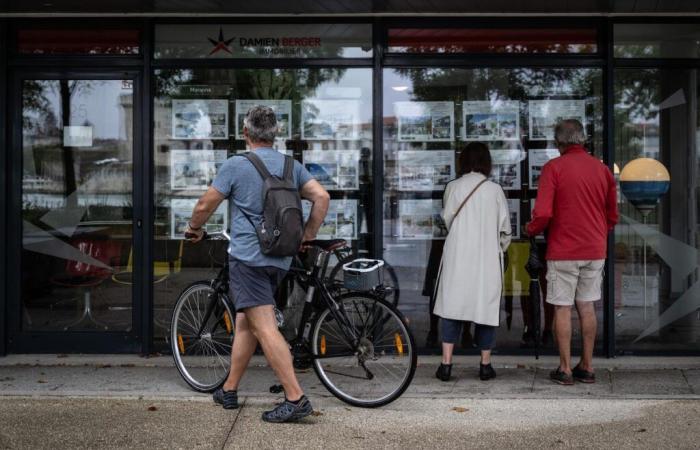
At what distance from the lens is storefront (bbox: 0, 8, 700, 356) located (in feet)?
23.8

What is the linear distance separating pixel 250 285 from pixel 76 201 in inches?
A: 106

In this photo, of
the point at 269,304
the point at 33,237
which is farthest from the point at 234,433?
the point at 33,237

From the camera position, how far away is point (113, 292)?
7.32 m

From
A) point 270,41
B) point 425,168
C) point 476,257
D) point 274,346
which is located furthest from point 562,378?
point 270,41

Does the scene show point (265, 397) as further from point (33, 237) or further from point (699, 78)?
point (699, 78)

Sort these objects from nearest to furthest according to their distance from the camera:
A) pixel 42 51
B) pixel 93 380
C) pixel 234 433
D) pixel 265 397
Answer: pixel 234 433 < pixel 265 397 < pixel 93 380 < pixel 42 51

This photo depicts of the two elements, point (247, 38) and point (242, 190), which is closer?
point (242, 190)

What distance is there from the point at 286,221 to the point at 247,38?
2674mm

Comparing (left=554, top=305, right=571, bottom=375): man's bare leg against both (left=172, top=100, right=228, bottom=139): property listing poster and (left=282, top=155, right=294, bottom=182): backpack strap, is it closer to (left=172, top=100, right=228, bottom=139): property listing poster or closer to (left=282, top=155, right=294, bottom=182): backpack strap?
(left=282, top=155, right=294, bottom=182): backpack strap

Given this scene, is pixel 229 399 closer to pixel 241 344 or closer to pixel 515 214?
pixel 241 344

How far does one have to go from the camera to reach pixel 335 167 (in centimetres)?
738

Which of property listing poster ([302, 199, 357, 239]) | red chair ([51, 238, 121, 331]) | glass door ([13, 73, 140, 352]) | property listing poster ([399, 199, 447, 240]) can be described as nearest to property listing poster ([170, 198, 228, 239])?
glass door ([13, 73, 140, 352])

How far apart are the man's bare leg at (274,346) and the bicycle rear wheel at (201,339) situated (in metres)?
0.64

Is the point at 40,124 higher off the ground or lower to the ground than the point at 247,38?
lower
